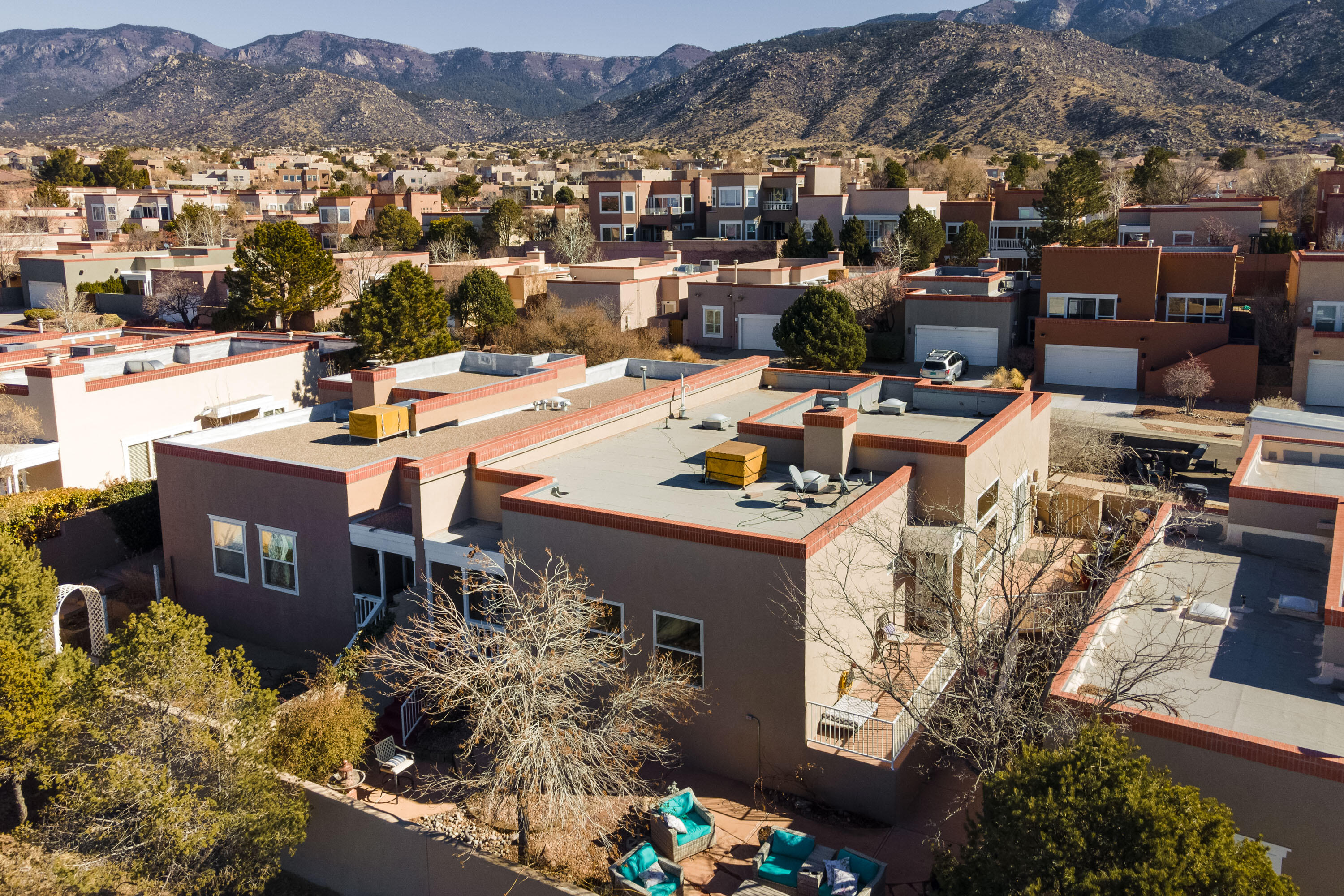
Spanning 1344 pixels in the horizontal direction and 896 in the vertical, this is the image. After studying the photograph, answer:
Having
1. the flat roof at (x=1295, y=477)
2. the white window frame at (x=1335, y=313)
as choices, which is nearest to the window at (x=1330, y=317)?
the white window frame at (x=1335, y=313)

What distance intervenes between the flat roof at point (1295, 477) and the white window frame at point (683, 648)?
37.5ft

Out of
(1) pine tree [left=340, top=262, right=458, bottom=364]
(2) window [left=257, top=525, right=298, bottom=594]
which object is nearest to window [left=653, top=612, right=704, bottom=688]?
(2) window [left=257, top=525, right=298, bottom=594]

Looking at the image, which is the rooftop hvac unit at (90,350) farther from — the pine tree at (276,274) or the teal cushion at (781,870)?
the teal cushion at (781,870)

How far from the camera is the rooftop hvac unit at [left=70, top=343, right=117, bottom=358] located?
3145cm

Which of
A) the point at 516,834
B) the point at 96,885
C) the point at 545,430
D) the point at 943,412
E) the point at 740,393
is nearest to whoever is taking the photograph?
the point at 96,885

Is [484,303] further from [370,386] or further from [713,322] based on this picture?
[370,386]

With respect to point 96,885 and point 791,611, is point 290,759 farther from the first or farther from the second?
point 791,611

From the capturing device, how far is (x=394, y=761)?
15508 millimetres

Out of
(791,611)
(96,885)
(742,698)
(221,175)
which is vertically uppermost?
(221,175)

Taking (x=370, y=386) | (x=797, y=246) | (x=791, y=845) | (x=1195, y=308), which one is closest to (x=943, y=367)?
(x=1195, y=308)

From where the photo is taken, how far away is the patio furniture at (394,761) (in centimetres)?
1545

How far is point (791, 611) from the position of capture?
48.7ft

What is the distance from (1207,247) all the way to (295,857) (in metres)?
50.3

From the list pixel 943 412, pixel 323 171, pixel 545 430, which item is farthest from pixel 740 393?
pixel 323 171
